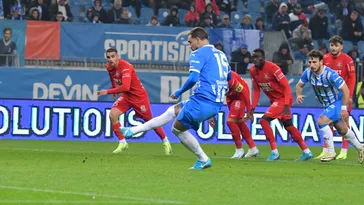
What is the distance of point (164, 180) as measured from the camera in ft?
45.2

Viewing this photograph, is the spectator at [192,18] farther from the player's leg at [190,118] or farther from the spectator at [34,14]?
the player's leg at [190,118]

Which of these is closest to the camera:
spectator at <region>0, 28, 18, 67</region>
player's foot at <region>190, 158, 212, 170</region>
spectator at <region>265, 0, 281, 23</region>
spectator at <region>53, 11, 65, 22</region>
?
player's foot at <region>190, 158, 212, 170</region>

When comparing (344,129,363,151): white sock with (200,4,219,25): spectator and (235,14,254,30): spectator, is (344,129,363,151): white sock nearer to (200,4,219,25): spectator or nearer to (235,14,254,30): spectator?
(235,14,254,30): spectator

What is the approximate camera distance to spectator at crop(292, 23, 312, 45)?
103 feet

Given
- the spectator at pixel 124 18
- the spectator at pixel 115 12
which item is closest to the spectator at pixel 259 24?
the spectator at pixel 124 18

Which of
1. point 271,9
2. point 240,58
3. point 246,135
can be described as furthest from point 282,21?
point 246,135

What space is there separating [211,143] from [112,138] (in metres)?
2.41

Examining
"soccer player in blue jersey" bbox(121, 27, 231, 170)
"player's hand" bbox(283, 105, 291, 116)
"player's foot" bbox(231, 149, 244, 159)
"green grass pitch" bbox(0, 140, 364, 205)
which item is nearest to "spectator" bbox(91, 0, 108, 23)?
"green grass pitch" bbox(0, 140, 364, 205)

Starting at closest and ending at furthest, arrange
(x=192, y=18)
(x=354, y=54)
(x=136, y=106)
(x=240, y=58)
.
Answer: (x=136, y=106), (x=240, y=58), (x=192, y=18), (x=354, y=54)

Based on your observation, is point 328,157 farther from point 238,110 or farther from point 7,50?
point 7,50

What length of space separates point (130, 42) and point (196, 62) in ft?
41.7

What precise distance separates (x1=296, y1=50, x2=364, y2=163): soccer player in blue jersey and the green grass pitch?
427 millimetres

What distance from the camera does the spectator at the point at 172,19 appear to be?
3056 cm

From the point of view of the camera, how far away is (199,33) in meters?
15.6
